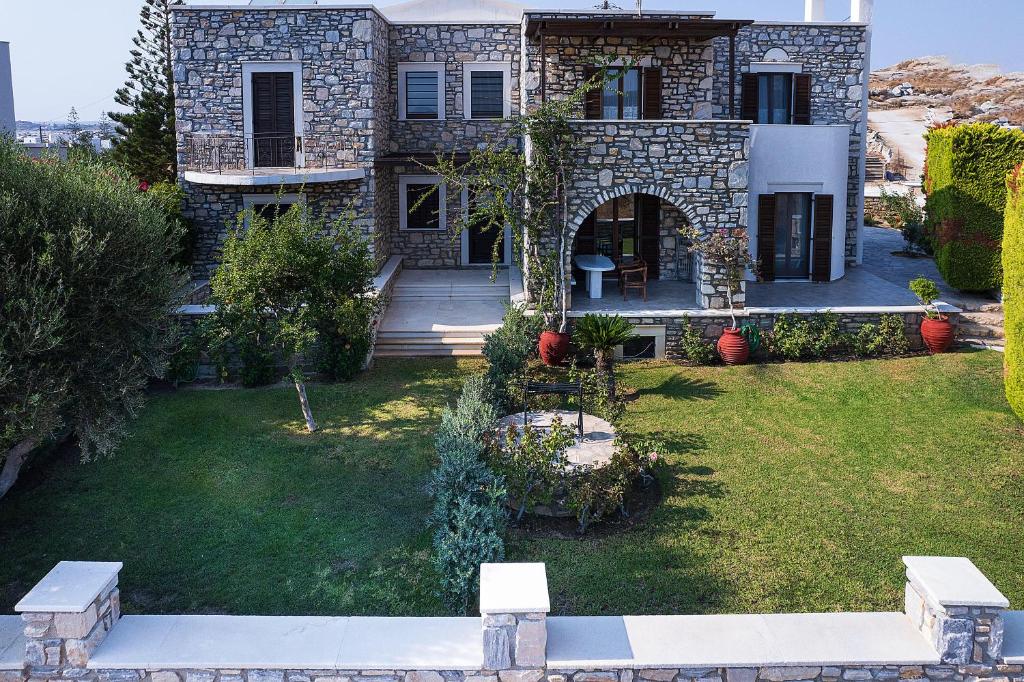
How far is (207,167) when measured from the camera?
797 inches

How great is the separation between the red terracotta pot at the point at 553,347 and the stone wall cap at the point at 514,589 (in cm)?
907

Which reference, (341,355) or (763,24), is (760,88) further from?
(341,355)

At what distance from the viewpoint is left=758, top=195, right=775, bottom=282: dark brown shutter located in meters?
20.0

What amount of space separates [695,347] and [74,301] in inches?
412

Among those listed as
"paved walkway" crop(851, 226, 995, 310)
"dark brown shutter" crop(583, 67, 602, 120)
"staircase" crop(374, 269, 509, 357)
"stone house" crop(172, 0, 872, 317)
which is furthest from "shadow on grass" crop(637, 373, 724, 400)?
"dark brown shutter" crop(583, 67, 602, 120)

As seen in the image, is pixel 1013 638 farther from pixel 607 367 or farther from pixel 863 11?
pixel 863 11

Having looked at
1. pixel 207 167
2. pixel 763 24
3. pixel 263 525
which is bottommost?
pixel 263 525

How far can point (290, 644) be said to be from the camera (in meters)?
7.15

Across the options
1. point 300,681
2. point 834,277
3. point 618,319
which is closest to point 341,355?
point 618,319

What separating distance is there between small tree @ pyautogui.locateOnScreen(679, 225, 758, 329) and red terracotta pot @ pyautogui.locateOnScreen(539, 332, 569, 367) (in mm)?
3132

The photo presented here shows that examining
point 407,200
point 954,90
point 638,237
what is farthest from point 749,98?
point 954,90

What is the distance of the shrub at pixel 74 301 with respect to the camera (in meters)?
8.77

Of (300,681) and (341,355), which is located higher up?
(341,355)

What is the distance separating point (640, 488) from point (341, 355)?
6341mm
